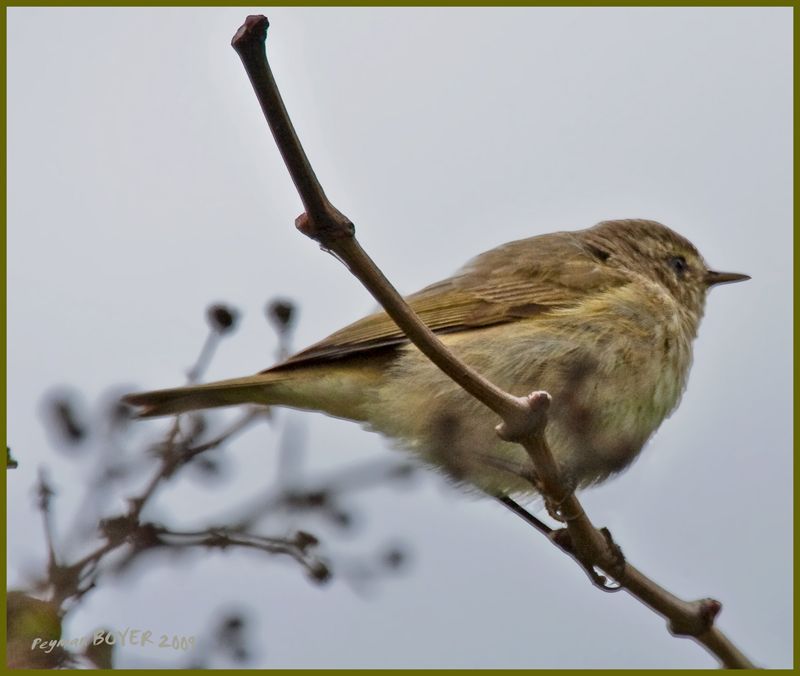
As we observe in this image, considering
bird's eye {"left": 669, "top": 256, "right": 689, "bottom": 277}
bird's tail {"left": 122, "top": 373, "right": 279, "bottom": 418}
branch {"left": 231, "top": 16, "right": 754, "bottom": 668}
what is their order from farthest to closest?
bird's eye {"left": 669, "top": 256, "right": 689, "bottom": 277}
bird's tail {"left": 122, "top": 373, "right": 279, "bottom": 418}
branch {"left": 231, "top": 16, "right": 754, "bottom": 668}

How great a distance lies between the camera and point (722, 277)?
561cm

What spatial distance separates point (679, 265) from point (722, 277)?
246mm

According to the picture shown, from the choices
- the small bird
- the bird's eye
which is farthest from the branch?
the bird's eye

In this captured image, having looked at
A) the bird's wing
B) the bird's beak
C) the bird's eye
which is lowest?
the bird's beak

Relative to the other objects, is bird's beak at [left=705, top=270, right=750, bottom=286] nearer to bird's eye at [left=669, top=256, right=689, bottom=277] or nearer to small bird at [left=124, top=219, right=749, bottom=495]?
bird's eye at [left=669, top=256, right=689, bottom=277]

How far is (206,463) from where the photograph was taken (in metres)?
2.65

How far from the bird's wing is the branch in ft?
4.30

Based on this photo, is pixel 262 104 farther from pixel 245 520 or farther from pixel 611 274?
pixel 611 274

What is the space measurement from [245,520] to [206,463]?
0.32 meters

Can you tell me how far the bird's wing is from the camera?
4484 millimetres

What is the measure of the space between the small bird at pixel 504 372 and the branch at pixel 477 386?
1.98 ft

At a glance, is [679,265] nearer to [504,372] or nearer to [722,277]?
[722,277]

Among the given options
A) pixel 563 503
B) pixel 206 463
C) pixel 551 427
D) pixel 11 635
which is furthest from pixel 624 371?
pixel 11 635

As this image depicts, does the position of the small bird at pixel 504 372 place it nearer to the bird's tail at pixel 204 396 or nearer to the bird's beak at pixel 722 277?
the bird's tail at pixel 204 396
